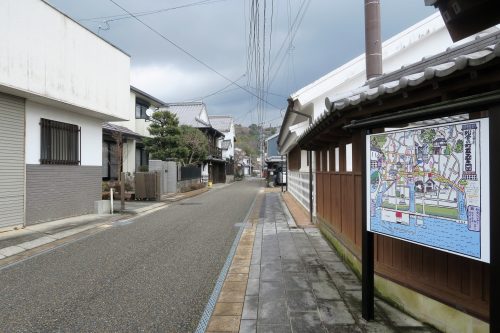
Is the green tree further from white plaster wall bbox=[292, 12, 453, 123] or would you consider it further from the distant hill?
the distant hill

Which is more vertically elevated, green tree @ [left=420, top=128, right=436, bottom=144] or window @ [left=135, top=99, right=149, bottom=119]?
window @ [left=135, top=99, right=149, bottom=119]

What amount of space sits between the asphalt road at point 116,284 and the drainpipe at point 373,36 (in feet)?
17.7

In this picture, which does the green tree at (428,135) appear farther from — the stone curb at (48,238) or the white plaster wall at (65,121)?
the white plaster wall at (65,121)

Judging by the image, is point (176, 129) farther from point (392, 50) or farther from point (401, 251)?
point (401, 251)

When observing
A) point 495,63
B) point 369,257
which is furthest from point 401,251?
point 495,63

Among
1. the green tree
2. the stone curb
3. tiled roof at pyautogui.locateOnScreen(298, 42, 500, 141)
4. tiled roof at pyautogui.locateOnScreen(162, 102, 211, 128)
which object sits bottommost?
the stone curb

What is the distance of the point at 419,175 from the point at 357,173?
241cm

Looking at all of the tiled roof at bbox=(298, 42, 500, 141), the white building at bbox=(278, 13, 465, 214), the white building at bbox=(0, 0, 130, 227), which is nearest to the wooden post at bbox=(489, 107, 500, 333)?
the tiled roof at bbox=(298, 42, 500, 141)

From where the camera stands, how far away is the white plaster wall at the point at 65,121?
10.8 m

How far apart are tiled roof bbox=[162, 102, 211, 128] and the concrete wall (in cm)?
2735

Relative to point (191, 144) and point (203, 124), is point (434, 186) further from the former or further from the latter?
point (203, 124)

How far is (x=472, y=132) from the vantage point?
268cm

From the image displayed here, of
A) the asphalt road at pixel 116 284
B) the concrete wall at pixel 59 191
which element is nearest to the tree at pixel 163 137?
the concrete wall at pixel 59 191

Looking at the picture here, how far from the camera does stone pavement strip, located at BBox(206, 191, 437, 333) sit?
3.92 metres
